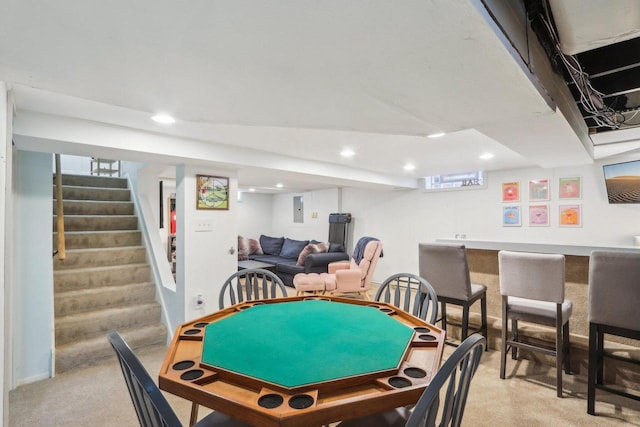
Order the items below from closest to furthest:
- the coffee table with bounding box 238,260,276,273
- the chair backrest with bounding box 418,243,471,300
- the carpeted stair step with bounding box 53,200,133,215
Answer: the chair backrest with bounding box 418,243,471,300 < the carpeted stair step with bounding box 53,200,133,215 < the coffee table with bounding box 238,260,276,273

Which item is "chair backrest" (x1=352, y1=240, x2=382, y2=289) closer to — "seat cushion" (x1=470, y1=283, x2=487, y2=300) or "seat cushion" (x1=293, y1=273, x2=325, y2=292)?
"seat cushion" (x1=293, y1=273, x2=325, y2=292)

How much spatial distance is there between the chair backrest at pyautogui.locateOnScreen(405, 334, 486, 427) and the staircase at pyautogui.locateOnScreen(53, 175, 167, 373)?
3.26m

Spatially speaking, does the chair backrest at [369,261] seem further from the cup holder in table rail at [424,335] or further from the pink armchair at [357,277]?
the cup holder in table rail at [424,335]

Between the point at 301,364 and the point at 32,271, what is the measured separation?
2841mm

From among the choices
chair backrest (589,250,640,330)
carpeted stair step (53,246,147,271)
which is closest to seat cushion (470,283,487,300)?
chair backrest (589,250,640,330)

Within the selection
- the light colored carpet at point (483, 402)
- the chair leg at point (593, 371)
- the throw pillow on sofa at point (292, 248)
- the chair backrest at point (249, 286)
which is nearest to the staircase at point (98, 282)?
the light colored carpet at point (483, 402)

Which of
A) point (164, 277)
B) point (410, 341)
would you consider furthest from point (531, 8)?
point (164, 277)

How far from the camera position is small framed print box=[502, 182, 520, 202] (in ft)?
15.3

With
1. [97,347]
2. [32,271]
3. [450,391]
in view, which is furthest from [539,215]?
[32,271]

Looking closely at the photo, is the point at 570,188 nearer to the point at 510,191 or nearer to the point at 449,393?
the point at 510,191

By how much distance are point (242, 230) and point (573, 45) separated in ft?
25.6

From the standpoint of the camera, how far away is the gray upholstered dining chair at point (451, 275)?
2.67 metres

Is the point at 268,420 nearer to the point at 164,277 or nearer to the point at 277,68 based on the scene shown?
the point at 277,68

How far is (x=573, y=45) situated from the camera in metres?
1.33
